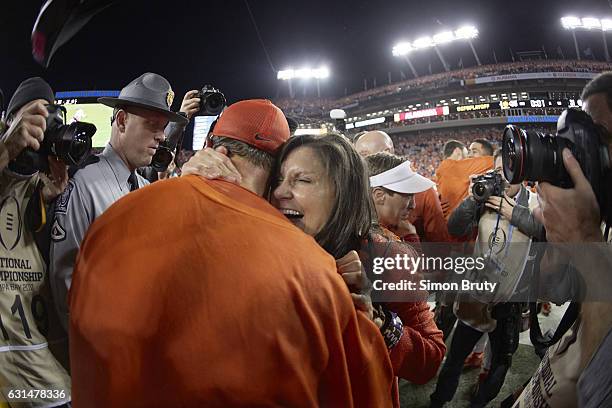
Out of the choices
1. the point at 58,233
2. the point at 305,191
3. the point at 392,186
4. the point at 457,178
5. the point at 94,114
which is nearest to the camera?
the point at 305,191

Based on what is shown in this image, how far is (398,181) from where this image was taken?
2.08 metres

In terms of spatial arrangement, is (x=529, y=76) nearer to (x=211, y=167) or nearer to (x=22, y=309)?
(x=211, y=167)

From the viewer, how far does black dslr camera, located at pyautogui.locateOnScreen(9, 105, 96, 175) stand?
1.27m

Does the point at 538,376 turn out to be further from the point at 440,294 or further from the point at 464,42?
the point at 464,42

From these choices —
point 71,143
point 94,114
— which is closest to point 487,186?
point 71,143

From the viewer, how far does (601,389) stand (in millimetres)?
751

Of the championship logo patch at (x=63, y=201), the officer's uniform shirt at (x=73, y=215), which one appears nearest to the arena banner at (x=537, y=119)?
the officer's uniform shirt at (x=73, y=215)

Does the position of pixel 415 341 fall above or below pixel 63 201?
below

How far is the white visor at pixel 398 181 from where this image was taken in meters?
2.06

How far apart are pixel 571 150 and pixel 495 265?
1.83 metres

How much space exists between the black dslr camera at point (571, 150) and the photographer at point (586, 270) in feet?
0.04

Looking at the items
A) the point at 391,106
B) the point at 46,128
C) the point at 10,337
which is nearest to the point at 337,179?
the point at 46,128

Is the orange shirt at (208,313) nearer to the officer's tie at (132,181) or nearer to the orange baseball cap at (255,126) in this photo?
the orange baseball cap at (255,126)

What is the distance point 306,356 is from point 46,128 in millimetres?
1226
